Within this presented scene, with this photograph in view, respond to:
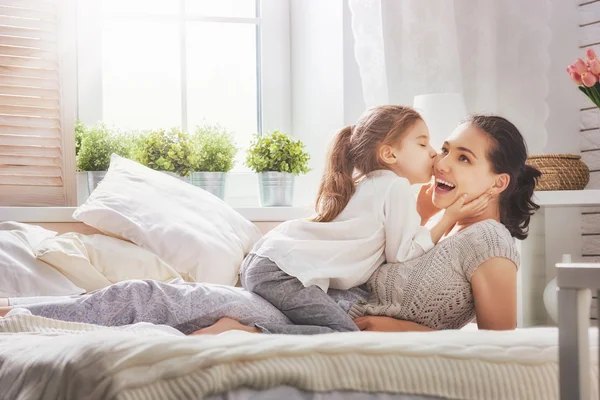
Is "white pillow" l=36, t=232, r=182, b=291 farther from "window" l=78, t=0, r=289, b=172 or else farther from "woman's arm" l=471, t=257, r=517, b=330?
"window" l=78, t=0, r=289, b=172

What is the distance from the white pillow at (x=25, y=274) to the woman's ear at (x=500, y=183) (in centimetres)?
100

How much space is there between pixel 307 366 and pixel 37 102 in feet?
6.50

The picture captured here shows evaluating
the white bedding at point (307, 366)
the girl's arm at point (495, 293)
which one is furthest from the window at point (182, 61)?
the white bedding at point (307, 366)

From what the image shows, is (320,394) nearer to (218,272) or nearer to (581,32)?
(218,272)

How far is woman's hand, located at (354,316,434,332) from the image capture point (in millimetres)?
1630

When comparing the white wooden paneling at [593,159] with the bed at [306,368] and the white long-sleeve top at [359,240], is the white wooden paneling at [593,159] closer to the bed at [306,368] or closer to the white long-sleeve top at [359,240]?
the white long-sleeve top at [359,240]

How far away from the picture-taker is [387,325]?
64.5 inches

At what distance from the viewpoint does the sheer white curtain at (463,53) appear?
8.77ft

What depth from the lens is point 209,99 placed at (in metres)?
3.14

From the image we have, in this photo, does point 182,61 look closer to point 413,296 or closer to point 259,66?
point 259,66

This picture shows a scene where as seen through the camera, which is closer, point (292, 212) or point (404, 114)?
point (404, 114)

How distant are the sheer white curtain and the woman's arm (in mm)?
1147

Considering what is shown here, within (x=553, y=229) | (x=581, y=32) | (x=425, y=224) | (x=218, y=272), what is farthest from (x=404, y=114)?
(x=581, y=32)

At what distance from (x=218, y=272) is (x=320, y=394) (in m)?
1.42
